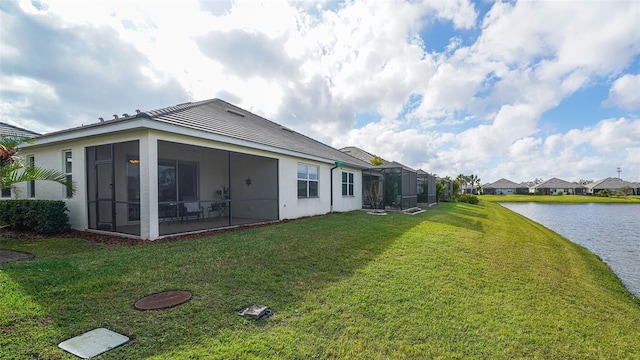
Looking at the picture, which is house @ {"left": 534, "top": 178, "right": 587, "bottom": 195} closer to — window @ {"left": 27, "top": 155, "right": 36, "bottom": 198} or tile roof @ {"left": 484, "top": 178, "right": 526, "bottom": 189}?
tile roof @ {"left": 484, "top": 178, "right": 526, "bottom": 189}

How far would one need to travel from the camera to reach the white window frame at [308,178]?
42.4 ft

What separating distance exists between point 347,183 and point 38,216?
1320cm

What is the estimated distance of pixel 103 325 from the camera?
3.08m

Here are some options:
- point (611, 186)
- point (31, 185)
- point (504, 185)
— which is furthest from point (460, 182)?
point (31, 185)

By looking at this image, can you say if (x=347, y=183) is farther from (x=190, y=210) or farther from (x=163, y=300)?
(x=163, y=300)

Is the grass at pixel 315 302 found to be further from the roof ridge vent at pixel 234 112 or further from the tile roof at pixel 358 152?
the tile roof at pixel 358 152

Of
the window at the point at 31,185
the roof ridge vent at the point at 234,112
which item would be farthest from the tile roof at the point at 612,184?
the window at the point at 31,185

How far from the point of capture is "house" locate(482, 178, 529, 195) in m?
83.6

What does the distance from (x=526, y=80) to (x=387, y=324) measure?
1718cm

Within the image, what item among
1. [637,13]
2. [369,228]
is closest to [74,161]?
[369,228]

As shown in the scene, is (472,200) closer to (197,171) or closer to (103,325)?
(197,171)

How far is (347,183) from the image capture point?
17.0 metres

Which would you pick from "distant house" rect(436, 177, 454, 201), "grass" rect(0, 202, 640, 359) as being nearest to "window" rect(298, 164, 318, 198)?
"grass" rect(0, 202, 640, 359)

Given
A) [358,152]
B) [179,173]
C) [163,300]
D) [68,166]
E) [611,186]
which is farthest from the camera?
[611,186]
